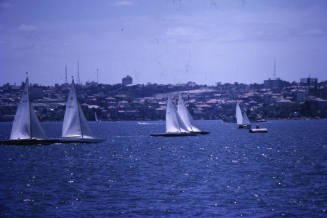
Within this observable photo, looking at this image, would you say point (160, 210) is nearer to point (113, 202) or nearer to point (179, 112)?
point (113, 202)

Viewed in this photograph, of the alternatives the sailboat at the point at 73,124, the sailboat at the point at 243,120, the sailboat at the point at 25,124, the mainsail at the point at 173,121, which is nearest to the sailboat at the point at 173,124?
the mainsail at the point at 173,121

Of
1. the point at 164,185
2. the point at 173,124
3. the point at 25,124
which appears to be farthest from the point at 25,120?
the point at 173,124

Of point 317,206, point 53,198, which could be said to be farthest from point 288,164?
point 53,198

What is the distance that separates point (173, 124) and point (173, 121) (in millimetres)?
817

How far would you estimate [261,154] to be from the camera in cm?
5741

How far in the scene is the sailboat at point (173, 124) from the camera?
84.6 m

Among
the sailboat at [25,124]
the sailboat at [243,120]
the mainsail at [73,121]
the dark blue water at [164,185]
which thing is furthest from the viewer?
the sailboat at [243,120]

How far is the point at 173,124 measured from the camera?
86.2 metres

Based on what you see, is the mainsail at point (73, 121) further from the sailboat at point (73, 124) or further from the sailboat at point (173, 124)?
the sailboat at point (173, 124)

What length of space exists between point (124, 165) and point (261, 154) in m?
15.9

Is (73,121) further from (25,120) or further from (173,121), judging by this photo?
(173,121)

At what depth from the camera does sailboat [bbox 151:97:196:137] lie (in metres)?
84.6

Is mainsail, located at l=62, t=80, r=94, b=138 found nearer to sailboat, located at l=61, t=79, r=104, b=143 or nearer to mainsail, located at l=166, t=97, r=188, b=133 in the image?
sailboat, located at l=61, t=79, r=104, b=143

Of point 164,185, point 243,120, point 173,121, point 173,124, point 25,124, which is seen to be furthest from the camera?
point 243,120
